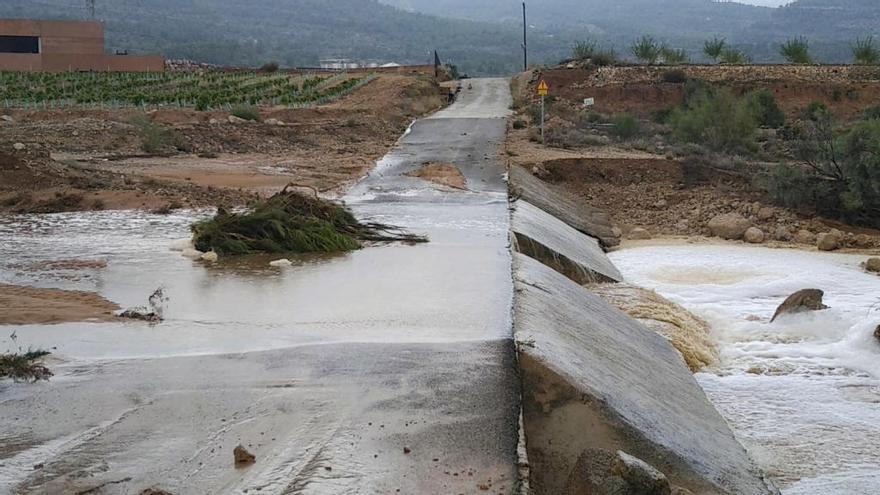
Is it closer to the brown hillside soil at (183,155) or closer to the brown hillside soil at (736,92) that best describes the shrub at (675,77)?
the brown hillside soil at (736,92)

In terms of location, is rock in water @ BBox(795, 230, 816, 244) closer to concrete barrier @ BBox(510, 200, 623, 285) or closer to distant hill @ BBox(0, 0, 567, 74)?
concrete barrier @ BBox(510, 200, 623, 285)

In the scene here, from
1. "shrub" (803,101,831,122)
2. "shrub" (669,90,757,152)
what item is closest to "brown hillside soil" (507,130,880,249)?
"shrub" (669,90,757,152)

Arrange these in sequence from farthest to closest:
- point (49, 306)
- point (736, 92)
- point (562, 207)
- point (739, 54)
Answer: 1. point (739, 54)
2. point (736, 92)
3. point (562, 207)
4. point (49, 306)

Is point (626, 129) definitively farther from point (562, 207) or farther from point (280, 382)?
point (280, 382)

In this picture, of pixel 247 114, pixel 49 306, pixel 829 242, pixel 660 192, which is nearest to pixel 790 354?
pixel 829 242

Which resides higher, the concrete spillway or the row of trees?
→ the row of trees

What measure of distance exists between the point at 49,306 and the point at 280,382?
4.12m

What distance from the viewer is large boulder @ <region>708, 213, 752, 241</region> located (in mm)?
23672

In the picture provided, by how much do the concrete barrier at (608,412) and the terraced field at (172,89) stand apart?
30566 millimetres

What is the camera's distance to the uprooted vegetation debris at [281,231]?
15867mm

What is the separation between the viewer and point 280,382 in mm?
9625

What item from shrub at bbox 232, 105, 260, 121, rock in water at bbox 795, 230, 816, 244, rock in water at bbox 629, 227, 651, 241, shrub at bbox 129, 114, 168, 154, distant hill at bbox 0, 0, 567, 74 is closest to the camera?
rock in water at bbox 795, 230, 816, 244

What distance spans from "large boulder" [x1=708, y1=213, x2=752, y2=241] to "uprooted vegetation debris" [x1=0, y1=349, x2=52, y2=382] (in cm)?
1728

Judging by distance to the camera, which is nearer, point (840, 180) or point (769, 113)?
point (840, 180)
